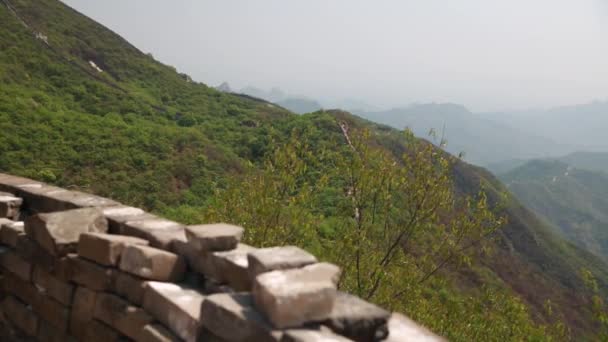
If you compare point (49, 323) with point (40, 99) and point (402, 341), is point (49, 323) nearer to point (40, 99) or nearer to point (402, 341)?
point (402, 341)

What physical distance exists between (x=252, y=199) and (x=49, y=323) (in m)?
5.98

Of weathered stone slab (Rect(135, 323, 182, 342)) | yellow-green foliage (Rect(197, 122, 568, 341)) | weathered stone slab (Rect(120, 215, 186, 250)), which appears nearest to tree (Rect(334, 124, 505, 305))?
yellow-green foliage (Rect(197, 122, 568, 341))

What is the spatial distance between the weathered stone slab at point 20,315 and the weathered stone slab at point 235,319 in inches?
141

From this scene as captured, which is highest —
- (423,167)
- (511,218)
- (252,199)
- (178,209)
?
(423,167)

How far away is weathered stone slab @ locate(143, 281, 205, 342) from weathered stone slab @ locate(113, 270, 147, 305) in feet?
0.39

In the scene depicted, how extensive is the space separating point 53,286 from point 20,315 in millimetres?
1111

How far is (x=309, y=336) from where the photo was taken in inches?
138

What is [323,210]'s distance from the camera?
24.9m

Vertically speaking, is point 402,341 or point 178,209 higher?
point 402,341

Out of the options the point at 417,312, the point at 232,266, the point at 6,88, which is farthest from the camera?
the point at 6,88

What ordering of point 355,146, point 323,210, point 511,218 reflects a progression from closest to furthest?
1. point 355,146
2. point 323,210
3. point 511,218

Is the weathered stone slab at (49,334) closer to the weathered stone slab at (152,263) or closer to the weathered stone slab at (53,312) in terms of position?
the weathered stone slab at (53,312)

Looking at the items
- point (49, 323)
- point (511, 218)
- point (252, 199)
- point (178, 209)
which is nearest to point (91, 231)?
point (49, 323)

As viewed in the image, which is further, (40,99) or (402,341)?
(40,99)
